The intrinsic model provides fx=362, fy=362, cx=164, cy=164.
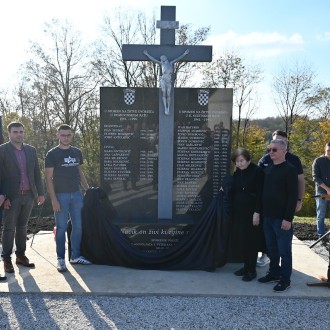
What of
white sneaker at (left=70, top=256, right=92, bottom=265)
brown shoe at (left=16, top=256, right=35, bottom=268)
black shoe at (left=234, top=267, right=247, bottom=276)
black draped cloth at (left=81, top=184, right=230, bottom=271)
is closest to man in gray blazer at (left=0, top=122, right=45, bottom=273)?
brown shoe at (left=16, top=256, right=35, bottom=268)

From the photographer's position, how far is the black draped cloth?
4.91 m

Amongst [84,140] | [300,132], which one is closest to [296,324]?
[84,140]

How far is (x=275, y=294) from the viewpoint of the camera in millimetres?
4152

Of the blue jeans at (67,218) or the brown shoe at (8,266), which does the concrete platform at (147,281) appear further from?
the blue jeans at (67,218)

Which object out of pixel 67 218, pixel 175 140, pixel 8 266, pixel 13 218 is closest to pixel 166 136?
pixel 175 140

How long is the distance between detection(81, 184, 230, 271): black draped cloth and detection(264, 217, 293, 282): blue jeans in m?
0.64

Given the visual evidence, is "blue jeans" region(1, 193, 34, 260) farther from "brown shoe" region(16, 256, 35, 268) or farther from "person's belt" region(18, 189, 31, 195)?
"brown shoe" region(16, 256, 35, 268)

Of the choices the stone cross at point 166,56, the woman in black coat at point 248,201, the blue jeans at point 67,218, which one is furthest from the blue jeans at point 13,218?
the woman in black coat at point 248,201

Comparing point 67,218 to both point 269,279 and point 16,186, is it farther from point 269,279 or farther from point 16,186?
point 269,279

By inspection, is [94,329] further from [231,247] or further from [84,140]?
[84,140]

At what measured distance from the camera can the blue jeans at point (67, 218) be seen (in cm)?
480

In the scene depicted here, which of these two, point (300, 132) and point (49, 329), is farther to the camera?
point (300, 132)

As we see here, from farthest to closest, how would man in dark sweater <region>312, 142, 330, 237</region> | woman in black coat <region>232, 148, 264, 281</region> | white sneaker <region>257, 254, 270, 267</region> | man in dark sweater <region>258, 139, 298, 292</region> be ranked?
man in dark sweater <region>312, 142, 330, 237</region>, white sneaker <region>257, 254, 270, 267</region>, woman in black coat <region>232, 148, 264, 281</region>, man in dark sweater <region>258, 139, 298, 292</region>

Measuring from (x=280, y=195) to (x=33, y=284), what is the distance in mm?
3096
